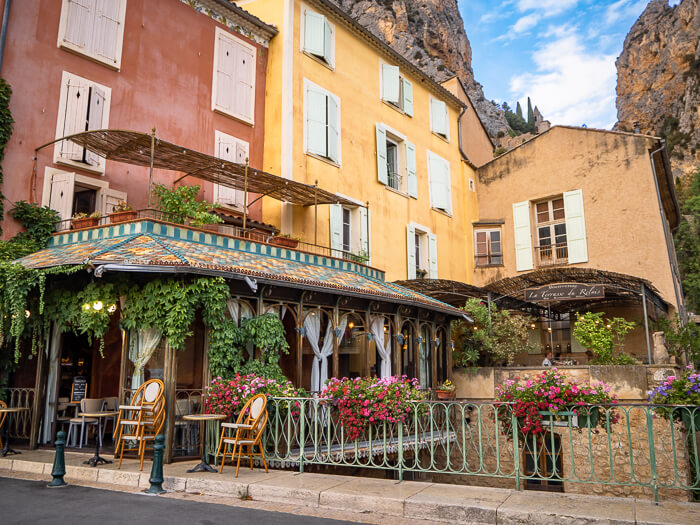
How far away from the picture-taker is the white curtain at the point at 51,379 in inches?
373

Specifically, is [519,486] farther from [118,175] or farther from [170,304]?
[118,175]

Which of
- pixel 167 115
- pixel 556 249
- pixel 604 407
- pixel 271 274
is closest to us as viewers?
pixel 604 407

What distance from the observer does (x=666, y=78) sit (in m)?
49.3

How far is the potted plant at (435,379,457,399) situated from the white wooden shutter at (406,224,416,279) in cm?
476

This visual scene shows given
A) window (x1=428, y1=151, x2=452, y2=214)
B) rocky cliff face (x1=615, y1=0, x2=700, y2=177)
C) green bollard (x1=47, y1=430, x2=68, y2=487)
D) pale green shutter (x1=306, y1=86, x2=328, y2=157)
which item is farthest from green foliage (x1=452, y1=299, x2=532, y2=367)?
rocky cliff face (x1=615, y1=0, x2=700, y2=177)

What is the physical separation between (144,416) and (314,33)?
12.2 m

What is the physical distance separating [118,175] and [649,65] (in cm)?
5273

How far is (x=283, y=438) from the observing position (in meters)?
8.84

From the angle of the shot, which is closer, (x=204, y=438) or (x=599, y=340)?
(x=204, y=438)

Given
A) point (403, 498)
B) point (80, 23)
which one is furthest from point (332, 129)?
point (403, 498)

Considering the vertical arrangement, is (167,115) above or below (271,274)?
above

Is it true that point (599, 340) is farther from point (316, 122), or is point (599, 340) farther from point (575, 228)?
point (316, 122)

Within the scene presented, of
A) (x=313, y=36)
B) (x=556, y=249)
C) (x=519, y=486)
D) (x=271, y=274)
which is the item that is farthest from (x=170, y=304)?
(x=556, y=249)

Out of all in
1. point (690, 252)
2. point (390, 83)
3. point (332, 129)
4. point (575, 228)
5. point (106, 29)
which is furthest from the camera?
point (690, 252)
